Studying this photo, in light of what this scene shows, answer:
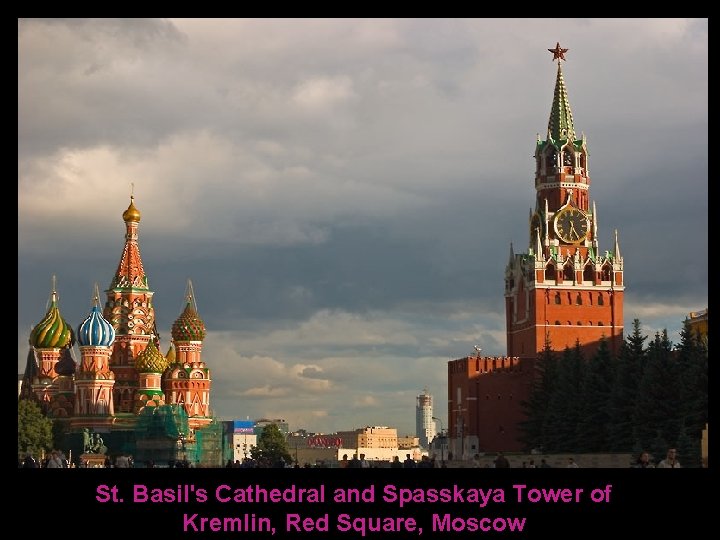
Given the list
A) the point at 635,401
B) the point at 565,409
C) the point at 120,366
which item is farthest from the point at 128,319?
the point at 635,401

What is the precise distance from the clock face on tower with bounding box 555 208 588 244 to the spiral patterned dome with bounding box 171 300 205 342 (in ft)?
118

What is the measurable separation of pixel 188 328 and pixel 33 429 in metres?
20.8

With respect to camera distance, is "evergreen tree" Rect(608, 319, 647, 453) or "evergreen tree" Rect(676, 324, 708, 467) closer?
"evergreen tree" Rect(676, 324, 708, 467)

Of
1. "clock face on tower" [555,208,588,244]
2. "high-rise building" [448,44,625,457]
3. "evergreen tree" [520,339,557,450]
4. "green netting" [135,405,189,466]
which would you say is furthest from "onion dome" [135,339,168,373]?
"evergreen tree" [520,339,557,450]

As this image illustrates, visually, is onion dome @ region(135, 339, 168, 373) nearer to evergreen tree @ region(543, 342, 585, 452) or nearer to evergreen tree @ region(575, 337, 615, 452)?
evergreen tree @ region(543, 342, 585, 452)

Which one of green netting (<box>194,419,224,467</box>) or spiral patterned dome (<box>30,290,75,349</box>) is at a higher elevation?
spiral patterned dome (<box>30,290,75,349</box>)

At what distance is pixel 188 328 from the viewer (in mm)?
128000

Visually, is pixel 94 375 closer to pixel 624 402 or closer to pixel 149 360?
pixel 149 360

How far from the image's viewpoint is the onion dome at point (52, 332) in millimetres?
127625

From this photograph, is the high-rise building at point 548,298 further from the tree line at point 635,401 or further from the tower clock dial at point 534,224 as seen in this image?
the tree line at point 635,401

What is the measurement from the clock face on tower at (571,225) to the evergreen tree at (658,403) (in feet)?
158

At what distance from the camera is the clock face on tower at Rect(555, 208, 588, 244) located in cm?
11619
